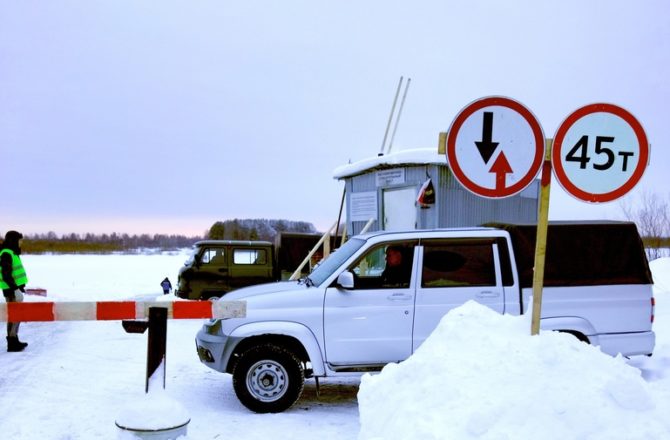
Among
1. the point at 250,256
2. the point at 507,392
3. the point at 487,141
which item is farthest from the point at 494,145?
the point at 250,256

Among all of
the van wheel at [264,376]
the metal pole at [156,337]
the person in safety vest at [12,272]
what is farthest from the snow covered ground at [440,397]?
the person in safety vest at [12,272]

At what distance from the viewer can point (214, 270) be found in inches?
570

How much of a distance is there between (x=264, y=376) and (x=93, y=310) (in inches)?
80.6

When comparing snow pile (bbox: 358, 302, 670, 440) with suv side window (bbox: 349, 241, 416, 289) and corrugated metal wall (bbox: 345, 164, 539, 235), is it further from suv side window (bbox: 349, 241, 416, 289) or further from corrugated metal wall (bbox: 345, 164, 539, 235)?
corrugated metal wall (bbox: 345, 164, 539, 235)

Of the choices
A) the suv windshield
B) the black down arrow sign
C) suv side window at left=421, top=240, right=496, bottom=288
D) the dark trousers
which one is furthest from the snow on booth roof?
the dark trousers

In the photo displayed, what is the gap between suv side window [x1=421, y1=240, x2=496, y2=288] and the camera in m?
6.38

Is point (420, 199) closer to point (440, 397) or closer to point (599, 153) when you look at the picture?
point (599, 153)

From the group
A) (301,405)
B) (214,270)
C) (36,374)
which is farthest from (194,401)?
(214,270)

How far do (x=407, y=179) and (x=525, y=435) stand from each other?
10567 millimetres

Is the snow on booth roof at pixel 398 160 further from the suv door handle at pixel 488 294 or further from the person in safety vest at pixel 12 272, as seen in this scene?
the person in safety vest at pixel 12 272

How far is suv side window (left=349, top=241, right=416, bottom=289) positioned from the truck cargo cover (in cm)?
121

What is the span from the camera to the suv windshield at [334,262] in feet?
21.2

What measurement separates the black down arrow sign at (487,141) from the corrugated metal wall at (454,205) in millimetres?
8715

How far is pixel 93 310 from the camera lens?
15.6 feet
